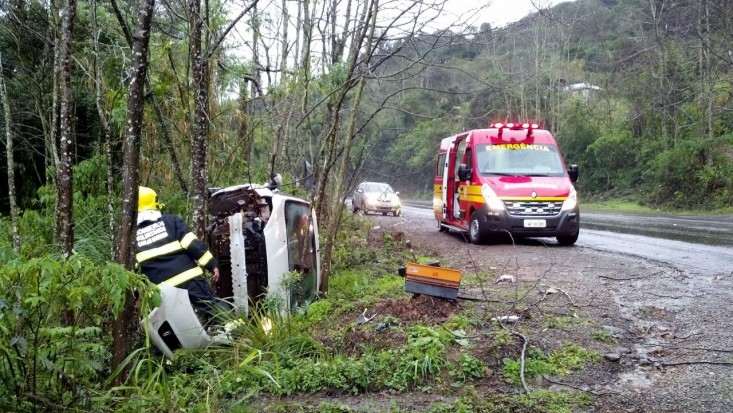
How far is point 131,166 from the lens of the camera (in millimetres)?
3984

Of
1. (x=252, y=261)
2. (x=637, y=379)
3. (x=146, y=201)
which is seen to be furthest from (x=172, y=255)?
(x=637, y=379)

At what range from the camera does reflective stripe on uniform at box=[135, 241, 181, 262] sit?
17.6ft

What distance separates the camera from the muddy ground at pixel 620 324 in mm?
3838

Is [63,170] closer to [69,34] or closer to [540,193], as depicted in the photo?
[69,34]

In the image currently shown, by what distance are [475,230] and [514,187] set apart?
118 centimetres

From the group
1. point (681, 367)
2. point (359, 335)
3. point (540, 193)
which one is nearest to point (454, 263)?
point (540, 193)

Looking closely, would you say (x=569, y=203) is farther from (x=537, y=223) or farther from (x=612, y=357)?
(x=612, y=357)

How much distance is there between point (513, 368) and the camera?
4.19m

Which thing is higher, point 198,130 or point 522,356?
point 198,130

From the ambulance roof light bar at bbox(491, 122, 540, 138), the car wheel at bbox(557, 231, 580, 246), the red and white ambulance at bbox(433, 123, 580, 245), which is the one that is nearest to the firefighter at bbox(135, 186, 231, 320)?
Result: the red and white ambulance at bbox(433, 123, 580, 245)

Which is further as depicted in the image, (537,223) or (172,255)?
(537,223)

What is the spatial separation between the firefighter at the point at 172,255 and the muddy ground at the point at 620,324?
5.66 ft

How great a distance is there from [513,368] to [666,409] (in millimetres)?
987

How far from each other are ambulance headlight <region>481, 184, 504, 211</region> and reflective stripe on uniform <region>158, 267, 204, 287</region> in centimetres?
681
